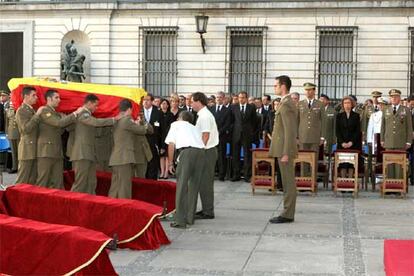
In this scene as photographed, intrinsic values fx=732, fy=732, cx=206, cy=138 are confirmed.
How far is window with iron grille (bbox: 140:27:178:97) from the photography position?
91.8 feet

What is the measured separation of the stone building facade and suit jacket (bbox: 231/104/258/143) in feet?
31.8

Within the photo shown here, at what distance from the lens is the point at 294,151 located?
442 inches

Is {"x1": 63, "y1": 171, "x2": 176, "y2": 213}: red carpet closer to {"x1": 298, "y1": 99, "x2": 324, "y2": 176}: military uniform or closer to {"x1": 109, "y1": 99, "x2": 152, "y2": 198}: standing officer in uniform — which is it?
{"x1": 109, "y1": 99, "x2": 152, "y2": 198}: standing officer in uniform

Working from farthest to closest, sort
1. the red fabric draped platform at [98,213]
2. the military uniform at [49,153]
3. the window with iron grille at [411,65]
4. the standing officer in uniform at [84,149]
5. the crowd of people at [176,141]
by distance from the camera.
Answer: the window with iron grille at [411,65], the military uniform at [49,153], the standing officer in uniform at [84,149], the crowd of people at [176,141], the red fabric draped platform at [98,213]

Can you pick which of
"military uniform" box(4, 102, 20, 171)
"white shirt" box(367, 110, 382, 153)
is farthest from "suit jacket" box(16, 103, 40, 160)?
"white shirt" box(367, 110, 382, 153)

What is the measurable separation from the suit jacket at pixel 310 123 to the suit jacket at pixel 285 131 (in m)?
4.02

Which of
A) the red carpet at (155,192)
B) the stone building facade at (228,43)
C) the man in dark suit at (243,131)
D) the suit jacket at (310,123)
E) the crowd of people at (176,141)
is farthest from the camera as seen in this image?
the stone building facade at (228,43)

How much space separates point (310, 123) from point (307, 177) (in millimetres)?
1262

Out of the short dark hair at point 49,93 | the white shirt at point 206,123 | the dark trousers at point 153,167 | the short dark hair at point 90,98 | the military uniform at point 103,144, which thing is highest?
the short dark hair at point 49,93

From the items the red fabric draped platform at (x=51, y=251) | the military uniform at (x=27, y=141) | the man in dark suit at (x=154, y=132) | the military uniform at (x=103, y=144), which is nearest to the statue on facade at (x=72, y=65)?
the man in dark suit at (x=154, y=132)

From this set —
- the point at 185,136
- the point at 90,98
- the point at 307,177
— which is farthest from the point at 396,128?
the point at 90,98

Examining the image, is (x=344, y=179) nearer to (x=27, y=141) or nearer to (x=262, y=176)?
(x=262, y=176)

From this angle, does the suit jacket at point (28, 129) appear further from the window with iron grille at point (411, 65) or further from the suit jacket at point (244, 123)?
the window with iron grille at point (411, 65)

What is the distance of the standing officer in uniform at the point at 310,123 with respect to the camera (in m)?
15.4
